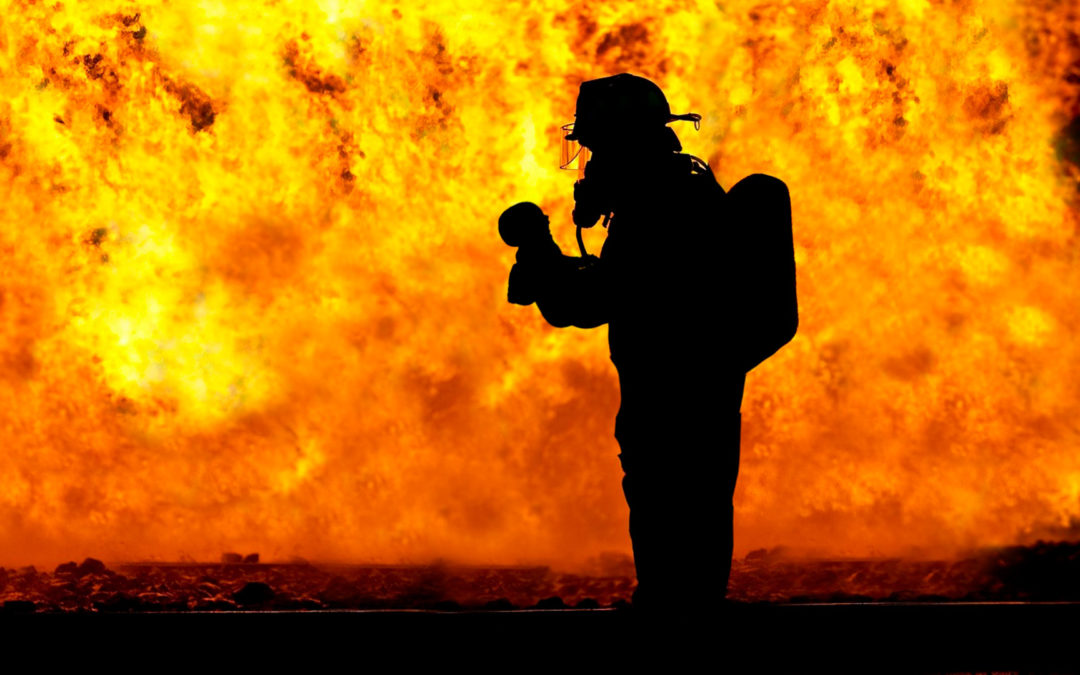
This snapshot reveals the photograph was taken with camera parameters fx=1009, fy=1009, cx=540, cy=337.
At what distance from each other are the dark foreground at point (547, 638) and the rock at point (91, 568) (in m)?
2.44

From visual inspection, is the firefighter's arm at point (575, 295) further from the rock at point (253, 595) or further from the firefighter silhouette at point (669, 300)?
the rock at point (253, 595)

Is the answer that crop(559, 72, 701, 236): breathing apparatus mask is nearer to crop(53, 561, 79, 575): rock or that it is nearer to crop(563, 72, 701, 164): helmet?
crop(563, 72, 701, 164): helmet

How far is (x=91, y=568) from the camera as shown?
17.2ft

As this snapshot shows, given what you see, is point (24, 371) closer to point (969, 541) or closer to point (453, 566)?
point (453, 566)

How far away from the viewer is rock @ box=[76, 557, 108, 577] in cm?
520

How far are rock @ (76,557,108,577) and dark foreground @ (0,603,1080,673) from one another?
2438 mm

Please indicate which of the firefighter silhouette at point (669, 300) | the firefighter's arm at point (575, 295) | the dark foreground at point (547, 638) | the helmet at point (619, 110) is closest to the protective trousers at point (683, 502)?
the firefighter silhouette at point (669, 300)

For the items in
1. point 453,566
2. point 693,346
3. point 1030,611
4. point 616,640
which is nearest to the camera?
point 693,346

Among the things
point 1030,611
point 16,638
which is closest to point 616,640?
point 1030,611

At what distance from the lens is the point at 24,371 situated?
5.64 m

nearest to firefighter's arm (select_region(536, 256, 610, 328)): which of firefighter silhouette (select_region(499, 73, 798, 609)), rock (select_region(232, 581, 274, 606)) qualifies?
firefighter silhouette (select_region(499, 73, 798, 609))

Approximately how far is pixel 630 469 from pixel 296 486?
3682 mm

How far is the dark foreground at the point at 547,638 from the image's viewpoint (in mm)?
2896

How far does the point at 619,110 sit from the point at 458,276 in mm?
3489
